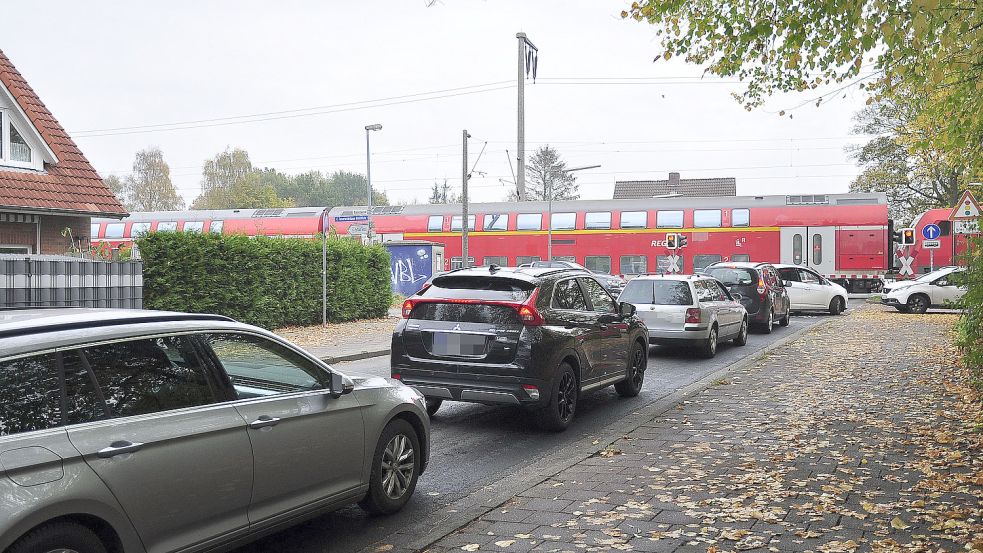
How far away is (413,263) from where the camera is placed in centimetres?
3120

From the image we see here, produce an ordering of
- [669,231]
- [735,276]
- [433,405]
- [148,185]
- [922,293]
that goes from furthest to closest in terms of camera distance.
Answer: [148,185] → [669,231] → [922,293] → [735,276] → [433,405]

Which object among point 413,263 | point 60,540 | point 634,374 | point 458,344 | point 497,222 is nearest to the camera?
point 60,540

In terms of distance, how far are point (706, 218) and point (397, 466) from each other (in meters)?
35.8

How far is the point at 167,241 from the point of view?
629 inches

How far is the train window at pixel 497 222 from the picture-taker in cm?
4262

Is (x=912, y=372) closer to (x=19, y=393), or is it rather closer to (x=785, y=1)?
(x=785, y=1)

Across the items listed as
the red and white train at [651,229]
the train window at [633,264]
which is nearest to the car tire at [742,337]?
the red and white train at [651,229]

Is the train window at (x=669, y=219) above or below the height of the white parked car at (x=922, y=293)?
above

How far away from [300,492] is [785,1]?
6.21 metres

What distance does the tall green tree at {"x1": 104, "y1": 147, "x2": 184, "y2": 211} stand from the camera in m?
90.1

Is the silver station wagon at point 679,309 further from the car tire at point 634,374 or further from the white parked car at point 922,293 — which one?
the white parked car at point 922,293

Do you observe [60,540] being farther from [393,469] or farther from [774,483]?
[774,483]

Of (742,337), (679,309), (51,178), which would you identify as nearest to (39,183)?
(51,178)

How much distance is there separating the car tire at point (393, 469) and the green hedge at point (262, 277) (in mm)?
11235
